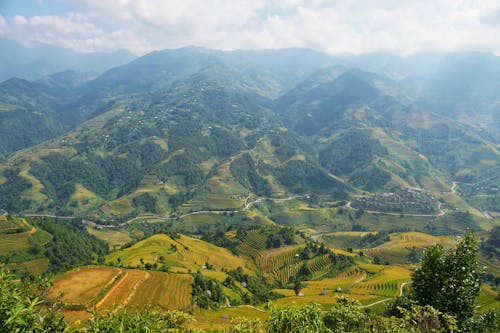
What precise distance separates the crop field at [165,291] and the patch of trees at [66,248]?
129 feet

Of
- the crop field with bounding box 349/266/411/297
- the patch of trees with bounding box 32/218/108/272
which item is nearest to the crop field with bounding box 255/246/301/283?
the crop field with bounding box 349/266/411/297

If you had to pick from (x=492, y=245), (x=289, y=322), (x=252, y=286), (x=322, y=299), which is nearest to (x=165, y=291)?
(x=252, y=286)

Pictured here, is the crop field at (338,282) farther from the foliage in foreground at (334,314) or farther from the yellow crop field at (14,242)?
the yellow crop field at (14,242)

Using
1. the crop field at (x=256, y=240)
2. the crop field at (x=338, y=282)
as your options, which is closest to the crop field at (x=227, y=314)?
the crop field at (x=338, y=282)

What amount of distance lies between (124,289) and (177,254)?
4626 cm

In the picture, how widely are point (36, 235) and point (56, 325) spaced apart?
143768mm

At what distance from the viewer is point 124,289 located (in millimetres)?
84750

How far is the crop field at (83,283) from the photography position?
77.1 metres

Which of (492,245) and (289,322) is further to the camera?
(492,245)

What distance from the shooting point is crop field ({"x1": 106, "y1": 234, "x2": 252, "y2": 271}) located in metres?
118

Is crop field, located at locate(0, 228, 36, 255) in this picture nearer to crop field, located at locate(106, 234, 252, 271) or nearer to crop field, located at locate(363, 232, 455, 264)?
crop field, located at locate(106, 234, 252, 271)

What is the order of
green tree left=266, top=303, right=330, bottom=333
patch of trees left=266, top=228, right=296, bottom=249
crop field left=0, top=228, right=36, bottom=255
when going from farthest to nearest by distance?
patch of trees left=266, top=228, right=296, bottom=249, crop field left=0, top=228, right=36, bottom=255, green tree left=266, top=303, right=330, bottom=333

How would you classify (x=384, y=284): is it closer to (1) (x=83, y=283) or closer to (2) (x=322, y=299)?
(2) (x=322, y=299)

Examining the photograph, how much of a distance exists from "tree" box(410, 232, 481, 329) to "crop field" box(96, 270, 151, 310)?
206ft
